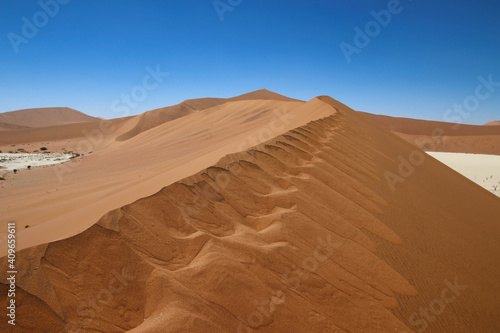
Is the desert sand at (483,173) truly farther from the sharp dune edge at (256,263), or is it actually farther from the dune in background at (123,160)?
the sharp dune edge at (256,263)

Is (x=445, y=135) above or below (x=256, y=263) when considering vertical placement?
above

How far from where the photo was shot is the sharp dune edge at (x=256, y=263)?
1.34 meters

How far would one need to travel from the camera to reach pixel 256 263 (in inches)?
65.7

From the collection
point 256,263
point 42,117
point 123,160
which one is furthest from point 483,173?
point 42,117

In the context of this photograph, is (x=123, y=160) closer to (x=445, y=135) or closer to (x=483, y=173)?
(x=483, y=173)

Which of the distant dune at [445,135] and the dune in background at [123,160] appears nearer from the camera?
the dune in background at [123,160]

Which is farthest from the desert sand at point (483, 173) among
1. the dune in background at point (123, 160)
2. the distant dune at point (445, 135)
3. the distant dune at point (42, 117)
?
the distant dune at point (42, 117)

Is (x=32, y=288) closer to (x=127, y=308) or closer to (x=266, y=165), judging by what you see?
(x=127, y=308)

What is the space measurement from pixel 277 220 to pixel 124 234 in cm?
112

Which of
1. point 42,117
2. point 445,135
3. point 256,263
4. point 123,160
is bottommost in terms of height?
point 256,263

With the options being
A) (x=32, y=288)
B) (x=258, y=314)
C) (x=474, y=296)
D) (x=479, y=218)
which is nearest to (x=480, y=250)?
(x=474, y=296)

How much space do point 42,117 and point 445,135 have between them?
85277 millimetres

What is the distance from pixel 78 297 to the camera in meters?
1.32

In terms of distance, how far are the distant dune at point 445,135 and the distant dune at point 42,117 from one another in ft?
227
